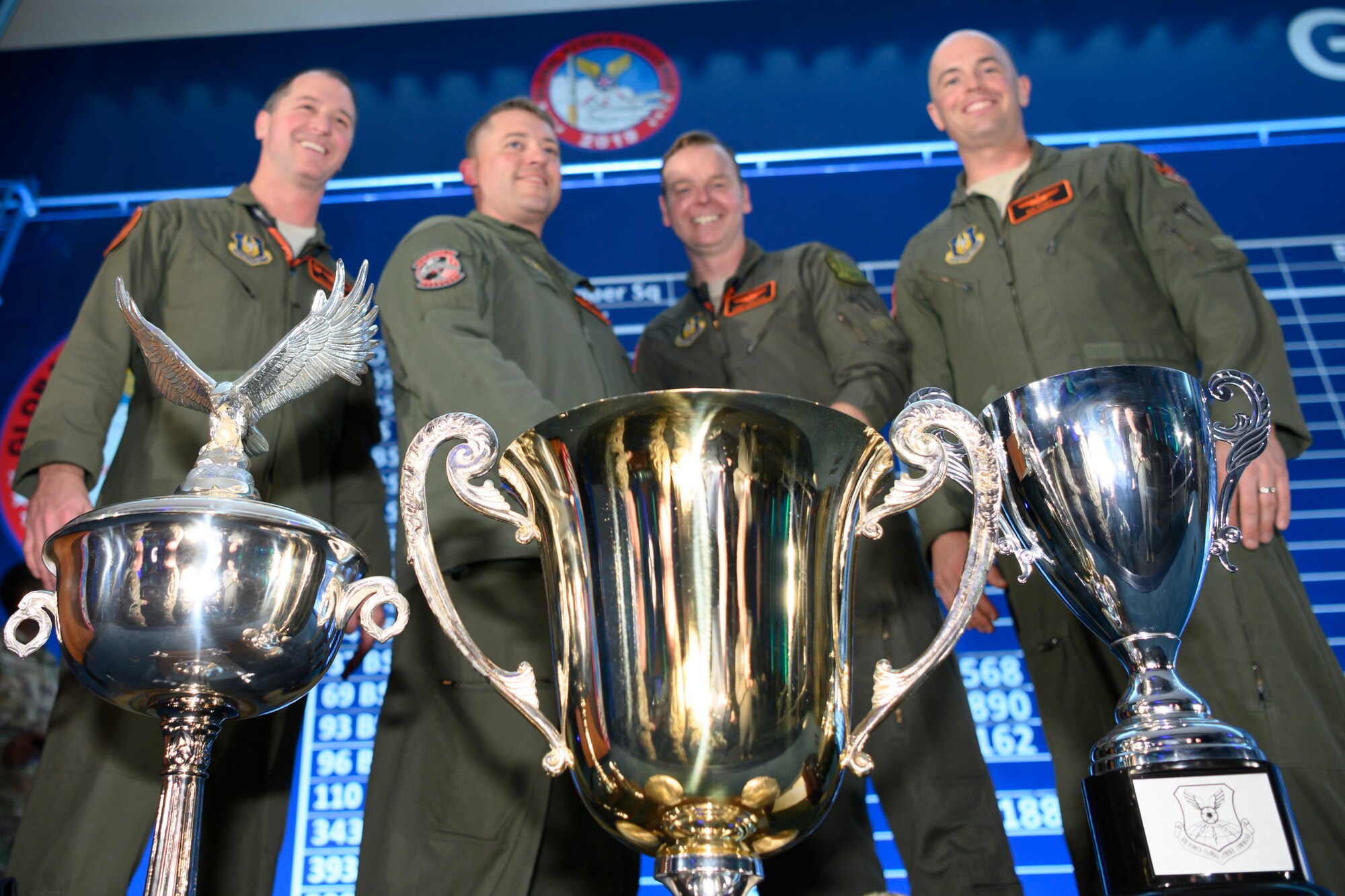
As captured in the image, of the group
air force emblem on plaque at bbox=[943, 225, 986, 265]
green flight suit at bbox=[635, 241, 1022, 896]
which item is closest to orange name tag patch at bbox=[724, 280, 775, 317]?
green flight suit at bbox=[635, 241, 1022, 896]

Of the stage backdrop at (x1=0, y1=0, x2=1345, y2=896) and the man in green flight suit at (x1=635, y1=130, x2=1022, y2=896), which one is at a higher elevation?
the stage backdrop at (x1=0, y1=0, x2=1345, y2=896)

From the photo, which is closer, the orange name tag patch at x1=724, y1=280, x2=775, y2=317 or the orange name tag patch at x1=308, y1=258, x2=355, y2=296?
the orange name tag patch at x1=308, y1=258, x2=355, y2=296

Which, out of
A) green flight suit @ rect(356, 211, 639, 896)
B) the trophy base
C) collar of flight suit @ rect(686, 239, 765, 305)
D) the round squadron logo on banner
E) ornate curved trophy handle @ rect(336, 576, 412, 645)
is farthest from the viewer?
the round squadron logo on banner

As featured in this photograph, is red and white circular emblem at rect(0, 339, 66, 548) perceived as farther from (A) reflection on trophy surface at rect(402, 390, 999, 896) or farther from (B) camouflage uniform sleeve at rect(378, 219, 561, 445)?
(A) reflection on trophy surface at rect(402, 390, 999, 896)

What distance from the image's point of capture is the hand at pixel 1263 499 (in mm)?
1643

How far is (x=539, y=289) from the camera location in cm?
210

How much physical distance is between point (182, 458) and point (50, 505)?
0.25 metres

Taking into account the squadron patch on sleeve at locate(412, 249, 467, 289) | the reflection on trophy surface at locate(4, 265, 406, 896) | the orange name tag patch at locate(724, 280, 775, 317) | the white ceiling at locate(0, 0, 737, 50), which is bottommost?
the reflection on trophy surface at locate(4, 265, 406, 896)

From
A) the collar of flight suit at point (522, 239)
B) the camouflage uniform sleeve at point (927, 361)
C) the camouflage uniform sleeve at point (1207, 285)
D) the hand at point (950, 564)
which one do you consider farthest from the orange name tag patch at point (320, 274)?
the camouflage uniform sleeve at point (1207, 285)

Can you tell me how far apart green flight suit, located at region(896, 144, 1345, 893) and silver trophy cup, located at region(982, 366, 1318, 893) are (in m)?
0.53

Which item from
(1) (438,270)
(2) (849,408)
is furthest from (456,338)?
(2) (849,408)

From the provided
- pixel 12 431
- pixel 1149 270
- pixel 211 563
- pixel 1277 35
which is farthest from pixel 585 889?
pixel 1277 35

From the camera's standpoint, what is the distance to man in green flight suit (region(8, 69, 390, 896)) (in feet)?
5.15

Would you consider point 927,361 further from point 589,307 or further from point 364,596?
point 364,596
